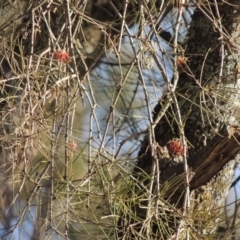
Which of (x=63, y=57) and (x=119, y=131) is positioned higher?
(x=63, y=57)

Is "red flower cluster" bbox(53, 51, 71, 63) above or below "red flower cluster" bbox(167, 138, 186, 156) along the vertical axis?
above

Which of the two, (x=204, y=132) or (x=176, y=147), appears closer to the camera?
(x=176, y=147)

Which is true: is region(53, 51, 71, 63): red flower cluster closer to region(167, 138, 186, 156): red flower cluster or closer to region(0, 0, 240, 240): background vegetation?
region(0, 0, 240, 240): background vegetation

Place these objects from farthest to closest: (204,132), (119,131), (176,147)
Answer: (119,131) < (204,132) < (176,147)

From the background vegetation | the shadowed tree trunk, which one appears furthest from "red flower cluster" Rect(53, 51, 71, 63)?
the shadowed tree trunk

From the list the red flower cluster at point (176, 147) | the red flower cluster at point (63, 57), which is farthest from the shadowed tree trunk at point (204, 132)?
the red flower cluster at point (63, 57)

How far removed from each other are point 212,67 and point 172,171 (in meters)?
0.20

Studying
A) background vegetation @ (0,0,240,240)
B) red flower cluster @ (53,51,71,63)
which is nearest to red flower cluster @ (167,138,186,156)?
background vegetation @ (0,0,240,240)

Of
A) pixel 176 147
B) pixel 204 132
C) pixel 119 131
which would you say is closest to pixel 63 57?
pixel 176 147

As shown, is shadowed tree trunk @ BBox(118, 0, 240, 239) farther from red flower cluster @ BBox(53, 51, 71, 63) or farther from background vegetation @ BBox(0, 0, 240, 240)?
red flower cluster @ BBox(53, 51, 71, 63)

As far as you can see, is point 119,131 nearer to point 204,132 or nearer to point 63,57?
point 204,132

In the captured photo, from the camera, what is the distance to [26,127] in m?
1.04

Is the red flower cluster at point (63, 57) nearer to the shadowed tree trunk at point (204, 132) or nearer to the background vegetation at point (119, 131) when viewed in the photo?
the background vegetation at point (119, 131)

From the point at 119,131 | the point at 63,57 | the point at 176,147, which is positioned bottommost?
the point at 119,131
